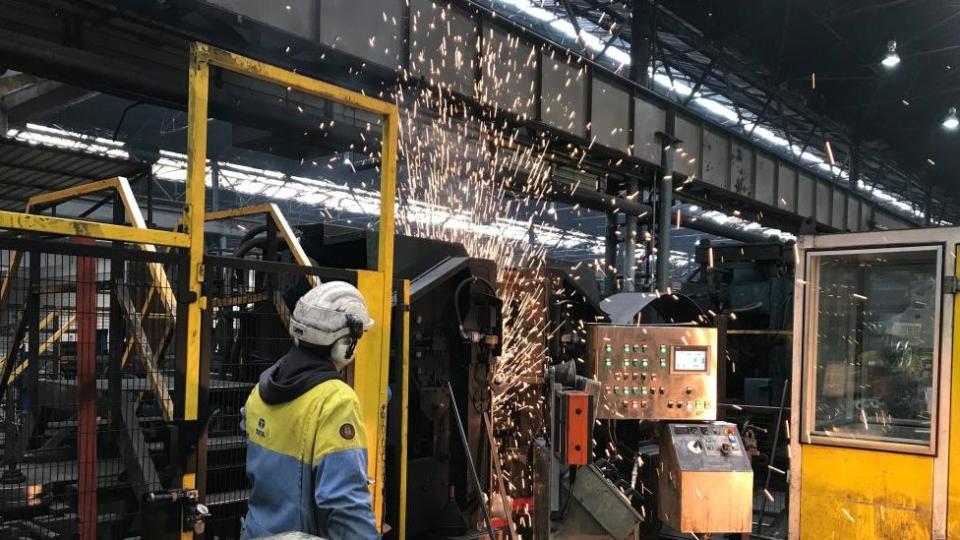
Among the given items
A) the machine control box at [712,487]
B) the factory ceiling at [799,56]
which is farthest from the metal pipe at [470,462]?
the factory ceiling at [799,56]

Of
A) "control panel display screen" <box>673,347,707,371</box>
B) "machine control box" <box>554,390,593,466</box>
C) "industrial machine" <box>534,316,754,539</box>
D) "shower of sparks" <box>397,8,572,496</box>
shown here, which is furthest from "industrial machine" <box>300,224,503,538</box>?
"control panel display screen" <box>673,347,707,371</box>

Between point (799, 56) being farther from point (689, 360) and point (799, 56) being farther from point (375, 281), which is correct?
point (375, 281)

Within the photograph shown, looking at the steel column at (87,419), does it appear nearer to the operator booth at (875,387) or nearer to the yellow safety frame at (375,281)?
the yellow safety frame at (375,281)

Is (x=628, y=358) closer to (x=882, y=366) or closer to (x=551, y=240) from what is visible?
(x=882, y=366)

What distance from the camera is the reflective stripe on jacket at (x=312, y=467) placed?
2.22m

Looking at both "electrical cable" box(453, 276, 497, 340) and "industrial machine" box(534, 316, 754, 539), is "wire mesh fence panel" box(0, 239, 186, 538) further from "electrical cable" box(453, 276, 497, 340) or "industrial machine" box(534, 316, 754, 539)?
"industrial machine" box(534, 316, 754, 539)

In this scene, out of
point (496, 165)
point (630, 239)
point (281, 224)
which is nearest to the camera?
point (281, 224)

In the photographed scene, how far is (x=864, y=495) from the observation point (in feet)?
15.4

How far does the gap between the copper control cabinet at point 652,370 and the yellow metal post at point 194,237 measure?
2977 millimetres

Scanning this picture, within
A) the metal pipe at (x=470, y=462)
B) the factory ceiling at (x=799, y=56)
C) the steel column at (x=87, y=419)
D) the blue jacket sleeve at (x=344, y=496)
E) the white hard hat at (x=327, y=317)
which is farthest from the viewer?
the factory ceiling at (x=799, y=56)

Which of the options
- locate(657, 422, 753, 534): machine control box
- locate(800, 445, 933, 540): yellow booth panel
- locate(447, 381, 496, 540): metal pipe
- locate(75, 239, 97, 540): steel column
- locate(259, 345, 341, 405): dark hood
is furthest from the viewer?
locate(657, 422, 753, 534): machine control box

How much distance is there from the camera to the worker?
88.0 inches

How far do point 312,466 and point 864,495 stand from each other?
3.92m

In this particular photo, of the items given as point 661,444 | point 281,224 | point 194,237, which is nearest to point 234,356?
point 281,224
